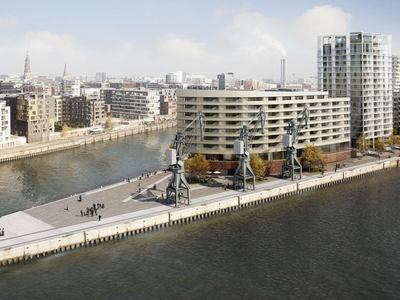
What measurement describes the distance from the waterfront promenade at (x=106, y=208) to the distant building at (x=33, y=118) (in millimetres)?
69305

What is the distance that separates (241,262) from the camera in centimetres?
5628

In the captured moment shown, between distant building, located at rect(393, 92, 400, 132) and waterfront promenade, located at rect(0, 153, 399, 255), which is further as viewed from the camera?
distant building, located at rect(393, 92, 400, 132)

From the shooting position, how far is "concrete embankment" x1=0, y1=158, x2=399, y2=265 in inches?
2231

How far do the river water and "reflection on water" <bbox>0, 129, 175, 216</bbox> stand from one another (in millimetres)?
28320

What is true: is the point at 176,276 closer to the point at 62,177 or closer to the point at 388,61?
the point at 62,177

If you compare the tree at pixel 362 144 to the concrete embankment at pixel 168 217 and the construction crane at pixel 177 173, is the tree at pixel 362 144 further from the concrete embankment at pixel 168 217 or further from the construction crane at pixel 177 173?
the construction crane at pixel 177 173

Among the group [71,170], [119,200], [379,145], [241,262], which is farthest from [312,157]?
[71,170]

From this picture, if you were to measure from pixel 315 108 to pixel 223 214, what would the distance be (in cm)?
4638

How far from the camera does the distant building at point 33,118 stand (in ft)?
482

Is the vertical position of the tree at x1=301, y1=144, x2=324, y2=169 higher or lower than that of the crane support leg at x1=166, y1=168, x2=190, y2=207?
higher

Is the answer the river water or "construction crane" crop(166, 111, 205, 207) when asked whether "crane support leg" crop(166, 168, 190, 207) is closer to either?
"construction crane" crop(166, 111, 205, 207)

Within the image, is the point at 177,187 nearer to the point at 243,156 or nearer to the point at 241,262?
the point at 243,156

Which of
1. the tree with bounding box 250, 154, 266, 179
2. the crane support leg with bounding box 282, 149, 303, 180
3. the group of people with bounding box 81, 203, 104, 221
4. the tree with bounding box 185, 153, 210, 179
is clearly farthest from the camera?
the crane support leg with bounding box 282, 149, 303, 180

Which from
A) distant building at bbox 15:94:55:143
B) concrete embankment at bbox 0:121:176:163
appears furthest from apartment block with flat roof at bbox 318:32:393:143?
distant building at bbox 15:94:55:143
